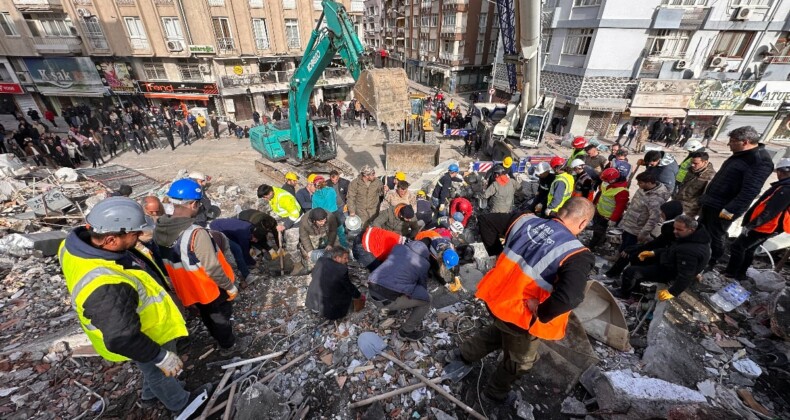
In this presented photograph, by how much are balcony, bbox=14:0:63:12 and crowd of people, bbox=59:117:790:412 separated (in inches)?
894

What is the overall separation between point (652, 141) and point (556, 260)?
1954 cm

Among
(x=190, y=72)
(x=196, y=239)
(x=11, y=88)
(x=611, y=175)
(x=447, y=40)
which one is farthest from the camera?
(x=447, y=40)

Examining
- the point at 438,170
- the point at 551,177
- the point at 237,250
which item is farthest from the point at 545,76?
the point at 237,250

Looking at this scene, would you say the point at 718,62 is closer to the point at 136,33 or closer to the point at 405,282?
the point at 405,282

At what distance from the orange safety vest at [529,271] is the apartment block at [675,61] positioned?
672 inches

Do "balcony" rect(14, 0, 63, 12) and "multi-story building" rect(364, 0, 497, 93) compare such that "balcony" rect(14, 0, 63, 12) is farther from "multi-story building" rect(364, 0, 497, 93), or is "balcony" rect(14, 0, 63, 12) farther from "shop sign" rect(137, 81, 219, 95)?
"multi-story building" rect(364, 0, 497, 93)

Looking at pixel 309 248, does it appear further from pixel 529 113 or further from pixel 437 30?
pixel 437 30


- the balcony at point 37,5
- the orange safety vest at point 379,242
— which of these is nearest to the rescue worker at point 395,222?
the orange safety vest at point 379,242

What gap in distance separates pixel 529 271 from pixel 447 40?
31536mm

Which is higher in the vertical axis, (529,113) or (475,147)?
(529,113)

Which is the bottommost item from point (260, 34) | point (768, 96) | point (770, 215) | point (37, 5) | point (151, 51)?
point (770, 215)

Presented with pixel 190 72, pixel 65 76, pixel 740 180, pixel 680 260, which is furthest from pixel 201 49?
pixel 740 180

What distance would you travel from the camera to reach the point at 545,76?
17828mm

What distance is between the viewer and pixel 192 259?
2.85m
